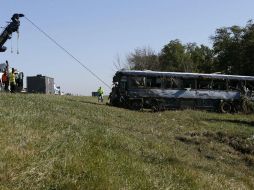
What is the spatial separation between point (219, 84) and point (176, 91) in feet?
12.7

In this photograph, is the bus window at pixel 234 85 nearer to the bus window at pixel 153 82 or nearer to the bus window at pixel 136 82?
the bus window at pixel 153 82

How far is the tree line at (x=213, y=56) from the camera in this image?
242 ft

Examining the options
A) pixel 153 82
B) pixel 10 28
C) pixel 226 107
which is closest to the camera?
pixel 10 28

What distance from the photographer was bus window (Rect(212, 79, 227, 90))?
41569mm

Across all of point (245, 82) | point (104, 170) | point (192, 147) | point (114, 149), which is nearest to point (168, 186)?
point (104, 170)

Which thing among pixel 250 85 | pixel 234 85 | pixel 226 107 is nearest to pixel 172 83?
pixel 226 107

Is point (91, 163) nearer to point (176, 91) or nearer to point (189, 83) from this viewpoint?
point (176, 91)

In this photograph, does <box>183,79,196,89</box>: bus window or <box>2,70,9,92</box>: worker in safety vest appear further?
<box>183,79,196,89</box>: bus window

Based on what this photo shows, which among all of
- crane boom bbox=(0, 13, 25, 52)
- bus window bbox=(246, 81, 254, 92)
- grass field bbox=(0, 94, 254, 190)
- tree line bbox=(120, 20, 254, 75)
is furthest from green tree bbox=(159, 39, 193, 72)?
grass field bbox=(0, 94, 254, 190)

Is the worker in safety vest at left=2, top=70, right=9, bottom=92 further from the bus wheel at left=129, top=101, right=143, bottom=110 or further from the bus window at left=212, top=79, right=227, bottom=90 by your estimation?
the bus window at left=212, top=79, right=227, bottom=90

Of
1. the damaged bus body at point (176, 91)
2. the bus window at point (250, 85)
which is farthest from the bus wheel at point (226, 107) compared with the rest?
the bus window at point (250, 85)

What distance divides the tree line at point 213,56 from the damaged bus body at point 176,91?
1159 inches

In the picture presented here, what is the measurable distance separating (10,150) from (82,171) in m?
1.24

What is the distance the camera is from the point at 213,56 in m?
91.1
